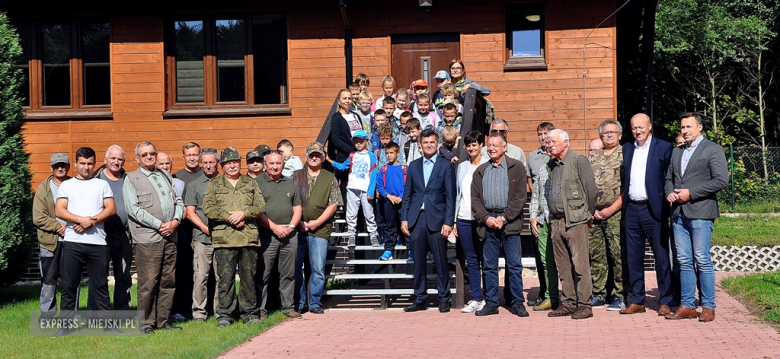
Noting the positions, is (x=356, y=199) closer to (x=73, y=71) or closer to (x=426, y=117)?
(x=426, y=117)

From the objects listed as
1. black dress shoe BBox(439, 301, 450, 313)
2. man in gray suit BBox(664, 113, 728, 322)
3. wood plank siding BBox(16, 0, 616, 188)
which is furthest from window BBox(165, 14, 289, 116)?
man in gray suit BBox(664, 113, 728, 322)

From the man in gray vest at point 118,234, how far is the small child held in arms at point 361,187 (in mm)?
2869

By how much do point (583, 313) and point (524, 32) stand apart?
7.62 m

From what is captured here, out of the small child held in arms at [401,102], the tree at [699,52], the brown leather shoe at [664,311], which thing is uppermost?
the tree at [699,52]

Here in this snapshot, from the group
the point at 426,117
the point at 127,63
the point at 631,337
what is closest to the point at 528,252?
the point at 426,117

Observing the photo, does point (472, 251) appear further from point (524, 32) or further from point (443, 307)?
point (524, 32)

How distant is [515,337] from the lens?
28.8ft

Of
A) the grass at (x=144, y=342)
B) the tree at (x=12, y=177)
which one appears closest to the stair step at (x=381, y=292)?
the grass at (x=144, y=342)

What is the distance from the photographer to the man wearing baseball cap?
10.2 meters

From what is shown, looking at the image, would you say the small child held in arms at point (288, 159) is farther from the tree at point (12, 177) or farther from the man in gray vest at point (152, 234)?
the tree at point (12, 177)

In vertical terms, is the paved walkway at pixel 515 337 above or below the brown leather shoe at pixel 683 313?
below

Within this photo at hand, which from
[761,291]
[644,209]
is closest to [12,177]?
[644,209]

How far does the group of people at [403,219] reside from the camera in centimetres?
942

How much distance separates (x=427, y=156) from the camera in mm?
10906
